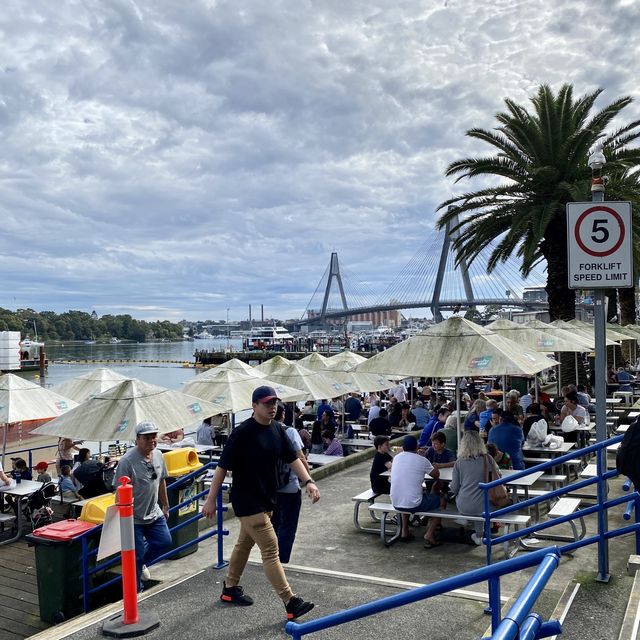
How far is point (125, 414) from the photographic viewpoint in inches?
298

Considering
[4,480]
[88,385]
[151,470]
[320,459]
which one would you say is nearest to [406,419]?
[320,459]

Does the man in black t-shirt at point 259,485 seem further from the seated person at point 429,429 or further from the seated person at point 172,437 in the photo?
the seated person at point 172,437

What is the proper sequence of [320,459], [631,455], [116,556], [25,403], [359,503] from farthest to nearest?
[320,459]
[25,403]
[359,503]
[116,556]
[631,455]

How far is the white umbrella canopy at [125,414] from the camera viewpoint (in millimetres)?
7441

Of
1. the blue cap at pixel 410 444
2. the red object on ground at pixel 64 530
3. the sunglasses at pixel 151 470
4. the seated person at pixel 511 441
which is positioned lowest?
the red object on ground at pixel 64 530

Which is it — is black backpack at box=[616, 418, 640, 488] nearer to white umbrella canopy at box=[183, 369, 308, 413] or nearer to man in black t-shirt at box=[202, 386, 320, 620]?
man in black t-shirt at box=[202, 386, 320, 620]

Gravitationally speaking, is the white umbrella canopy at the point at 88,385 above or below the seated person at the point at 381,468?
above

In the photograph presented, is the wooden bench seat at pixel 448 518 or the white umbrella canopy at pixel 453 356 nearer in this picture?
the wooden bench seat at pixel 448 518

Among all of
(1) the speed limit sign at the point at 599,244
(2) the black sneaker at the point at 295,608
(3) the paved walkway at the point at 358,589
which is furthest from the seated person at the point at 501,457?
(2) the black sneaker at the point at 295,608

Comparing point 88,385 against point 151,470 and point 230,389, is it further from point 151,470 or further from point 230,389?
→ point 151,470

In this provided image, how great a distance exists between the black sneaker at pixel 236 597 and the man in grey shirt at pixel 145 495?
92 centimetres

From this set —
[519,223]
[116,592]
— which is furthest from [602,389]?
[519,223]

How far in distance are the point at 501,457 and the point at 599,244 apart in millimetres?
3679

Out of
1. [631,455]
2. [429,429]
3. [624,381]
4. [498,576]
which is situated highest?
[631,455]
